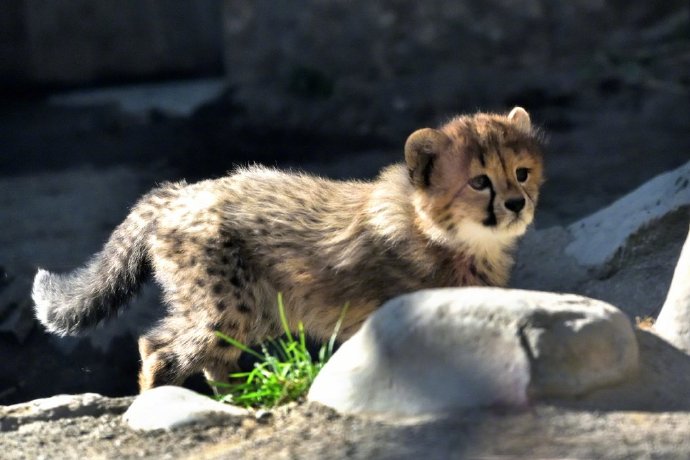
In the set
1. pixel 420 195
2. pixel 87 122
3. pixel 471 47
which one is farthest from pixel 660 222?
pixel 87 122

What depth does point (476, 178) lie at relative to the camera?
462 cm

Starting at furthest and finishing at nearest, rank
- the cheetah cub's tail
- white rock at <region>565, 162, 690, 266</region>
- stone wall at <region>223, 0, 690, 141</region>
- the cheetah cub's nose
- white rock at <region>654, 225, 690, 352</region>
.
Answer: stone wall at <region>223, 0, 690, 141</region>, white rock at <region>565, 162, 690, 266</region>, the cheetah cub's tail, the cheetah cub's nose, white rock at <region>654, 225, 690, 352</region>

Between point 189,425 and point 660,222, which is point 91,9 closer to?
point 660,222

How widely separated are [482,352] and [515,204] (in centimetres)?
114

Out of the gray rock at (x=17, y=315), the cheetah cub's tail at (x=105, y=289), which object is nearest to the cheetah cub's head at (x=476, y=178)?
the cheetah cub's tail at (x=105, y=289)

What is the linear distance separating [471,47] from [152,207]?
18.9 feet

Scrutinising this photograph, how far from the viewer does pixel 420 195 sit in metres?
4.84

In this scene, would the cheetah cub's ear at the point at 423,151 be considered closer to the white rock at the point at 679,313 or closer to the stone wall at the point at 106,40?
the white rock at the point at 679,313

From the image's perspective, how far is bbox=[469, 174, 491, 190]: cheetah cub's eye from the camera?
462 centimetres

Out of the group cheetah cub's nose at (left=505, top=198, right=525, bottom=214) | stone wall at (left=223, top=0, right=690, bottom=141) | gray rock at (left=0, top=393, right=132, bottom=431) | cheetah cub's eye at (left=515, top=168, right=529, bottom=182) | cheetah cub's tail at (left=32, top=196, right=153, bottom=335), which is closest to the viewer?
gray rock at (left=0, top=393, right=132, bottom=431)

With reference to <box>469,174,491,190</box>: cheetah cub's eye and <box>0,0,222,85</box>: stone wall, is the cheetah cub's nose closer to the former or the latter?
<box>469,174,491,190</box>: cheetah cub's eye

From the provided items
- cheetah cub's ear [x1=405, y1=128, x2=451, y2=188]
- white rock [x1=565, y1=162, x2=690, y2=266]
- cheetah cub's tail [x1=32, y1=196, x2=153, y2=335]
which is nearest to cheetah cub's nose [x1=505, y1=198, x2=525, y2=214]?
cheetah cub's ear [x1=405, y1=128, x2=451, y2=188]

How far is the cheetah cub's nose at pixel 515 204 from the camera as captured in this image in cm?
457

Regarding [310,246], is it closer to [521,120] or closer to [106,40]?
[521,120]
